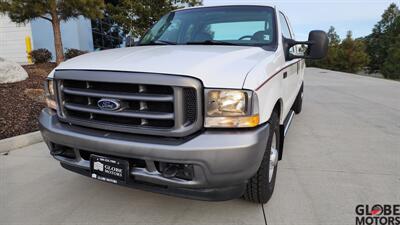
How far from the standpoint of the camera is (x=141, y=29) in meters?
13.9

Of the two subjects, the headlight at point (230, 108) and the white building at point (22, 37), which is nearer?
the headlight at point (230, 108)

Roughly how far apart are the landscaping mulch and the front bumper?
313cm

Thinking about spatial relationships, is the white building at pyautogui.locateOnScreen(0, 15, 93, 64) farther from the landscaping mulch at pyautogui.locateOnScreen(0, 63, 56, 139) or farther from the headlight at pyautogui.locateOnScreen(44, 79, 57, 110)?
the headlight at pyautogui.locateOnScreen(44, 79, 57, 110)

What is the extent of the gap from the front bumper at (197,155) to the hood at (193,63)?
369mm

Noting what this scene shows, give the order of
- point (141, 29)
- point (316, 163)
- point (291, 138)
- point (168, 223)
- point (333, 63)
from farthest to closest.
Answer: point (333, 63), point (141, 29), point (291, 138), point (316, 163), point (168, 223)

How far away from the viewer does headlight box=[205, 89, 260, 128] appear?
210cm

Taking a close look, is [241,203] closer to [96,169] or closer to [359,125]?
[96,169]

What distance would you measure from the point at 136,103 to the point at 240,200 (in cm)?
134

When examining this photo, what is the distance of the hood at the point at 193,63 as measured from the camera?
6.93 ft

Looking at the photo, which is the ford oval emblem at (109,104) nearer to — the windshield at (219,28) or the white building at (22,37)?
the windshield at (219,28)

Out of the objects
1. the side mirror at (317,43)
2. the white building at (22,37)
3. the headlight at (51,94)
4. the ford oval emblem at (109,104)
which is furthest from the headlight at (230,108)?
the white building at (22,37)

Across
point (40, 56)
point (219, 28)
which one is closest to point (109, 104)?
point (219, 28)

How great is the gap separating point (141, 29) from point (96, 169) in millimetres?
12345

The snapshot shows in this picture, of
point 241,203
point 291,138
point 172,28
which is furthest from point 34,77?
point 241,203
